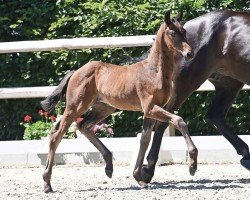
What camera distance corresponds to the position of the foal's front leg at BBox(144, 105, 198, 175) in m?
6.96

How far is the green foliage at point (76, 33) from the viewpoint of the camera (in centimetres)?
1063

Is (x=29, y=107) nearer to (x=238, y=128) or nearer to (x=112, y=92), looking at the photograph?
(x=238, y=128)

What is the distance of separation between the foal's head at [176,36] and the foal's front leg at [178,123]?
0.54 meters

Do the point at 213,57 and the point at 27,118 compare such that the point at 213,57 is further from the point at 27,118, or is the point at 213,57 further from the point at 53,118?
the point at 27,118

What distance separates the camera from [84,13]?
11367 millimetres

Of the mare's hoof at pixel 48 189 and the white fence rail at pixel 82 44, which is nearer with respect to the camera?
the mare's hoof at pixel 48 189

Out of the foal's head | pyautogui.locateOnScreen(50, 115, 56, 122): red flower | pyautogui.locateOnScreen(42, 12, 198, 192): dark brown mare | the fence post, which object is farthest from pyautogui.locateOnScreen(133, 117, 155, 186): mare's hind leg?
pyautogui.locateOnScreen(50, 115, 56, 122): red flower

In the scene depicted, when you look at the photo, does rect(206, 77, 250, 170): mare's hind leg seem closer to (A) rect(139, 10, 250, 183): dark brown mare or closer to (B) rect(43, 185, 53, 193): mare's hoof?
(A) rect(139, 10, 250, 183): dark brown mare

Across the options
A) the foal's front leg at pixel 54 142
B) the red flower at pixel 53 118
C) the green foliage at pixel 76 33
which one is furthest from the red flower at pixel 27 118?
the foal's front leg at pixel 54 142

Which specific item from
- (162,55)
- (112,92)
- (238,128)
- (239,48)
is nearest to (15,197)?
(112,92)

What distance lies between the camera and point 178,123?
7.06m

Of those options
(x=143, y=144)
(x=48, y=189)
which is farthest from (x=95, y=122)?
(x=48, y=189)

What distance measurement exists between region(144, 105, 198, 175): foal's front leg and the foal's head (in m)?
0.54

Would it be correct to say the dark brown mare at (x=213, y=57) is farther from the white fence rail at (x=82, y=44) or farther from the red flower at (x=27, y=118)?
the red flower at (x=27, y=118)
